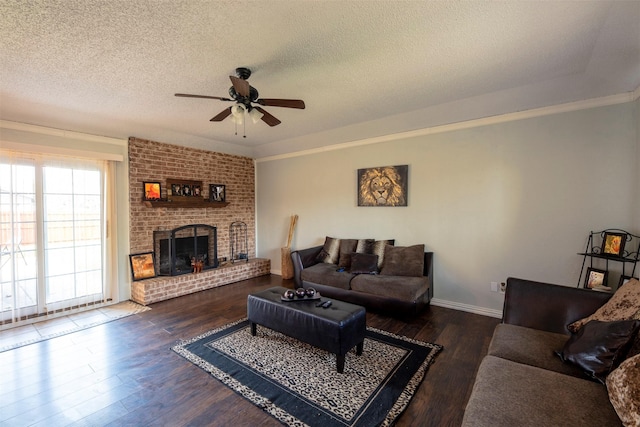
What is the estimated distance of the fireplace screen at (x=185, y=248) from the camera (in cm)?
A: 476

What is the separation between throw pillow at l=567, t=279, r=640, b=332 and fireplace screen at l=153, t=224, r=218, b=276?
5117mm

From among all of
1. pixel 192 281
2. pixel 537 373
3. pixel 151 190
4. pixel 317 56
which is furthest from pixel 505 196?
pixel 151 190

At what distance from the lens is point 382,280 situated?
3.65m

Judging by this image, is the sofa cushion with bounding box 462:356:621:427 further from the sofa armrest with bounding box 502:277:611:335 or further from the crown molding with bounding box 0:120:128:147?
the crown molding with bounding box 0:120:128:147

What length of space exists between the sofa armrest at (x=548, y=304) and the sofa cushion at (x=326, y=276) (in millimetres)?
1995

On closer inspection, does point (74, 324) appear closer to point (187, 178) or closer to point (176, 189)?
point (176, 189)

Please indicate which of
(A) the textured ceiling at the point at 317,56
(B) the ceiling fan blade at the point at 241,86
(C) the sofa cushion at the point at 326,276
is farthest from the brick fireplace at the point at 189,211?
(B) the ceiling fan blade at the point at 241,86

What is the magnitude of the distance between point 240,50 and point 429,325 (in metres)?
3.50

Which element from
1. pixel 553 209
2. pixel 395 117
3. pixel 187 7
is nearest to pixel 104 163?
pixel 187 7

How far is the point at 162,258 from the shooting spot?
189 inches

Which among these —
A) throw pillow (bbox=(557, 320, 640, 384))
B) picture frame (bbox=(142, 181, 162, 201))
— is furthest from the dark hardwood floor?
picture frame (bbox=(142, 181, 162, 201))

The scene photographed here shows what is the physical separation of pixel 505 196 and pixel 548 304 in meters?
1.70

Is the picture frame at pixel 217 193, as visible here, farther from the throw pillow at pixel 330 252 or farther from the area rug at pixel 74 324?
the throw pillow at pixel 330 252

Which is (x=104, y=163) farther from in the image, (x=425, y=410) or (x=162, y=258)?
(x=425, y=410)
